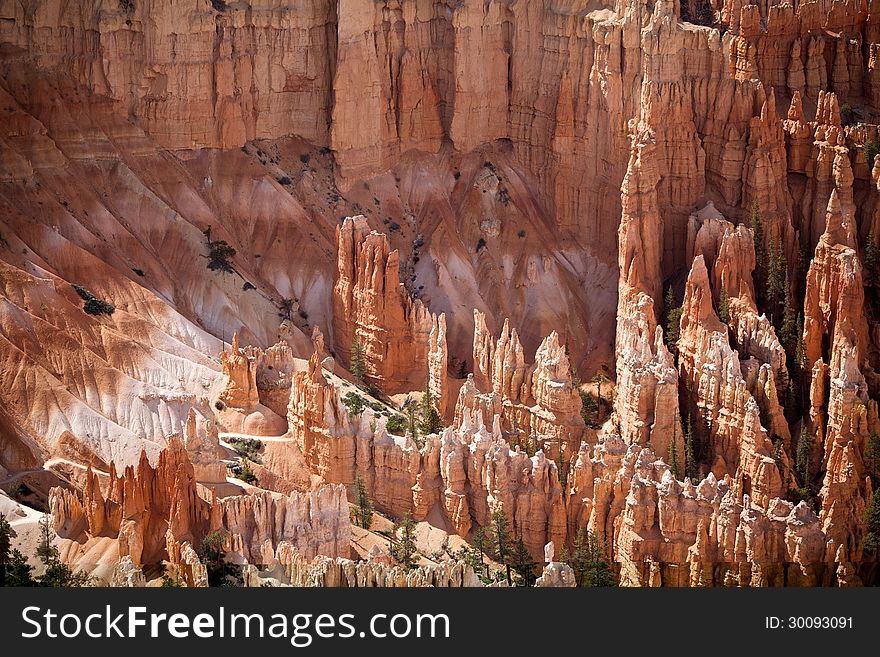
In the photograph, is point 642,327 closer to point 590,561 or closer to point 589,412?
point 589,412

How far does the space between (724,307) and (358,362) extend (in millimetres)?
10533

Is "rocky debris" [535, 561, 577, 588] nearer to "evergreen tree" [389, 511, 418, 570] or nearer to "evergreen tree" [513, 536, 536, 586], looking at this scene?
"evergreen tree" [513, 536, 536, 586]

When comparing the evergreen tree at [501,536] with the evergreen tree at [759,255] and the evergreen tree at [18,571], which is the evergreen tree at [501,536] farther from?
the evergreen tree at [759,255]

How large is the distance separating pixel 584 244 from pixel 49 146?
54.1 feet

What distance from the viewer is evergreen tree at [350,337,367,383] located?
198 feet

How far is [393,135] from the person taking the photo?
2650 inches

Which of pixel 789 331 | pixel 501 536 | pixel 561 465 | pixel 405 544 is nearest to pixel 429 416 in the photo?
pixel 561 465

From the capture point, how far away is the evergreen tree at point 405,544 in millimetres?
49562

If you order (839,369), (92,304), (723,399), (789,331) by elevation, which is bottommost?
(723,399)

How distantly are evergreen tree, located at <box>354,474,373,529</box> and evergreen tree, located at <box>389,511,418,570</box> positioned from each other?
0.77m

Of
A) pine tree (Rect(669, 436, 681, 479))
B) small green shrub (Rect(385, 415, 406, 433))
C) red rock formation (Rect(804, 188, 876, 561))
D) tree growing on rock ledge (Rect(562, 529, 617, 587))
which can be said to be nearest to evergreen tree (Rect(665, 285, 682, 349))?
A: red rock formation (Rect(804, 188, 876, 561))

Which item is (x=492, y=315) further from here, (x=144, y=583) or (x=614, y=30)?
(x=144, y=583)

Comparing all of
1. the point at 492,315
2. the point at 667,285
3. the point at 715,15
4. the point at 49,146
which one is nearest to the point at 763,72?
the point at 715,15

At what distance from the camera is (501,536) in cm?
5166
